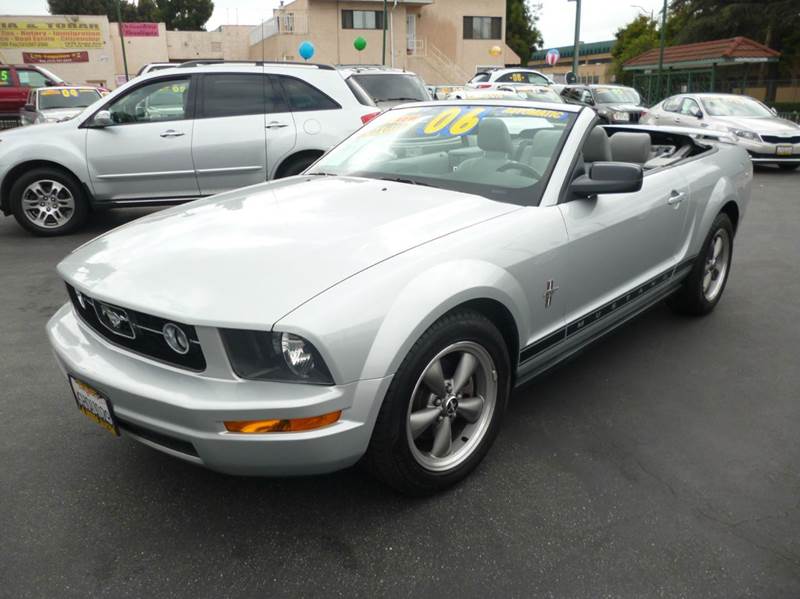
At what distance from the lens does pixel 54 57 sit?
4159 cm

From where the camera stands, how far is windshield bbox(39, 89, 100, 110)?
15.7m

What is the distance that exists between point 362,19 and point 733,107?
32.8m

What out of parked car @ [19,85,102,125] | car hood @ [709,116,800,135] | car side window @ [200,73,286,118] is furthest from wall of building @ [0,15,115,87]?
car side window @ [200,73,286,118]

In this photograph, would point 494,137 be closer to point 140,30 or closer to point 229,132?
point 229,132

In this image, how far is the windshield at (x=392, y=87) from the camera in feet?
36.3

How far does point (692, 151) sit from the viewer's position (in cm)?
495

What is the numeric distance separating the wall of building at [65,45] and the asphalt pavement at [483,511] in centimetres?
4491

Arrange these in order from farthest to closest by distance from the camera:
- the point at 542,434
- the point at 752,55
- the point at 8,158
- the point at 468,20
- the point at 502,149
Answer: the point at 468,20 < the point at 752,55 < the point at 8,158 < the point at 502,149 < the point at 542,434

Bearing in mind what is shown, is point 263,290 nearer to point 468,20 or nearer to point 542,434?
point 542,434

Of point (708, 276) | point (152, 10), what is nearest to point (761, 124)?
point (708, 276)

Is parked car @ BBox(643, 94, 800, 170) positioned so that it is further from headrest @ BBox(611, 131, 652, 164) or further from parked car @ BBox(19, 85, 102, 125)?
parked car @ BBox(19, 85, 102, 125)

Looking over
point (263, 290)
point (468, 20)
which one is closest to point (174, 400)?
point (263, 290)

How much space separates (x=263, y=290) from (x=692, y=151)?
3947 millimetres

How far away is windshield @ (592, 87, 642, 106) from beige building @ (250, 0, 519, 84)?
2353 cm
